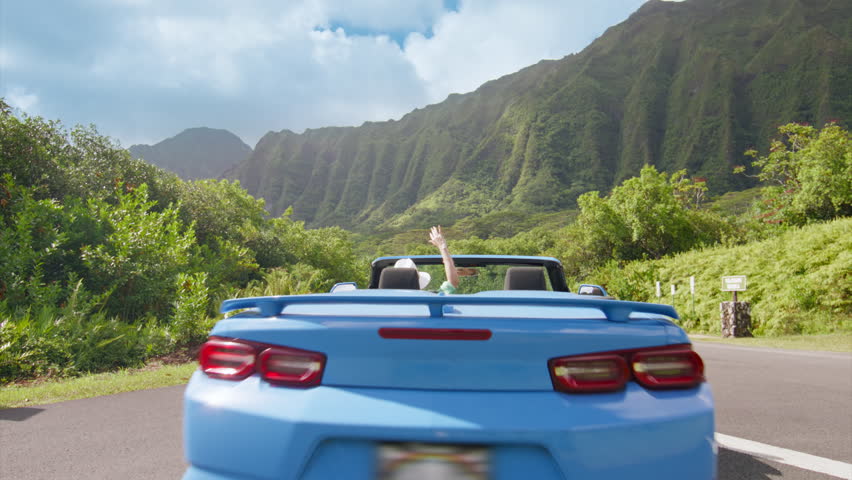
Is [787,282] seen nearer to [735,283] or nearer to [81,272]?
[735,283]

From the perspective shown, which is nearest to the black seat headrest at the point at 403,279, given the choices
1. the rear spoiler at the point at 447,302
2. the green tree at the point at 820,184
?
the rear spoiler at the point at 447,302

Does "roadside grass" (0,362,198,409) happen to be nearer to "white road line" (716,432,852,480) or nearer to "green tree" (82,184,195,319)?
"green tree" (82,184,195,319)

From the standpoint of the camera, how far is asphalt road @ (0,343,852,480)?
3.59 meters

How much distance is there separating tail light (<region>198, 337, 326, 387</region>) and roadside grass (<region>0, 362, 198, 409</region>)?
18.0ft

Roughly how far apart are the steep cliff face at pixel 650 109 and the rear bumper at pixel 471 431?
128844 millimetres

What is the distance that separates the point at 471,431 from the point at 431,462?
0.54 ft

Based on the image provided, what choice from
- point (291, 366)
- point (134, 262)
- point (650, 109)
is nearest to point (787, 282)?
point (134, 262)

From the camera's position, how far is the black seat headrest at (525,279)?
391 centimetres

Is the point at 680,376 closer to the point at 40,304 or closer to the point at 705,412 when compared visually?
the point at 705,412

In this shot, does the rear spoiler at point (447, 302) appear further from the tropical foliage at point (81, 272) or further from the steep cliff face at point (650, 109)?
the steep cliff face at point (650, 109)

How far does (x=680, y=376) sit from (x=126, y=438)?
4.37 meters

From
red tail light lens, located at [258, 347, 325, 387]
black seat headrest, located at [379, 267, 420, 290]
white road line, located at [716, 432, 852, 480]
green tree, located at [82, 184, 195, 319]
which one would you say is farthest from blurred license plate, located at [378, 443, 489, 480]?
green tree, located at [82, 184, 195, 319]

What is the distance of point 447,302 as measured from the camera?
186 cm

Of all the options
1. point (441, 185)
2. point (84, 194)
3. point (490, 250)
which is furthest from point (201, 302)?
point (441, 185)
